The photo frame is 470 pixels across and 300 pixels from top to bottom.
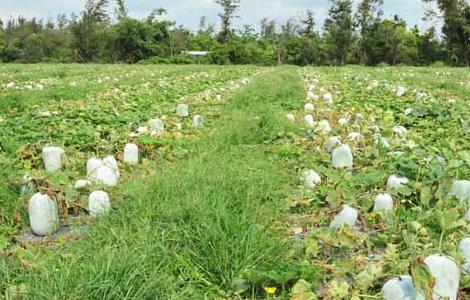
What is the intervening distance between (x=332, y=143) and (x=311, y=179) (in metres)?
0.92

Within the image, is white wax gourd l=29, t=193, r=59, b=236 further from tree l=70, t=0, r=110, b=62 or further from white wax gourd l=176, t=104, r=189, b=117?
tree l=70, t=0, r=110, b=62

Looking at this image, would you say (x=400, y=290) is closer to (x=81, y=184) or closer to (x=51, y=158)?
(x=81, y=184)

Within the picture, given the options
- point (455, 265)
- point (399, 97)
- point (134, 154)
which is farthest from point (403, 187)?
point (399, 97)

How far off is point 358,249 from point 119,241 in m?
1.23

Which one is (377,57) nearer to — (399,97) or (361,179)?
(399,97)

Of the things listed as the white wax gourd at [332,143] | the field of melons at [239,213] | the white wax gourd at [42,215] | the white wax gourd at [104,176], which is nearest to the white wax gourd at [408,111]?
the field of melons at [239,213]

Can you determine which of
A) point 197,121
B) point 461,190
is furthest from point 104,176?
point 197,121

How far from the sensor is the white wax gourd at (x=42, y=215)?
10.7ft

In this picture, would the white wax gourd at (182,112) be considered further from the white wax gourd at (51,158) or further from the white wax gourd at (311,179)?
the white wax gourd at (311,179)

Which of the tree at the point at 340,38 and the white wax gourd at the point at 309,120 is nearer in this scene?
the white wax gourd at the point at 309,120

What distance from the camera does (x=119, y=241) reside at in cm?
278

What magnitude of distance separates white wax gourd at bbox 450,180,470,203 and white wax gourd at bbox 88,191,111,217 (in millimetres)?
2080

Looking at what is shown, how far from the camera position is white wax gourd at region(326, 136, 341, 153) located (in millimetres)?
4512

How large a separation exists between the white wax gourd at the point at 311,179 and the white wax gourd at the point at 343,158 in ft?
1.25
